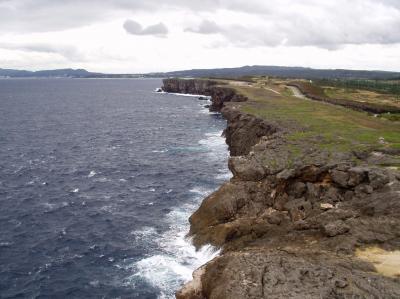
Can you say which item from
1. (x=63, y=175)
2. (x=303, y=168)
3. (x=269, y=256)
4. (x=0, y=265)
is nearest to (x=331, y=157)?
(x=303, y=168)

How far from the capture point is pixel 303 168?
4728cm

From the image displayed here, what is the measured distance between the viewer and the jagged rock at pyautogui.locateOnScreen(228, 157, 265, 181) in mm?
49259

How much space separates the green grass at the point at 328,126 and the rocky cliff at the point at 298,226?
15.6ft

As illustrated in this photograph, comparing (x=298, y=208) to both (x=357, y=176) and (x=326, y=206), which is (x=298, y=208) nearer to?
(x=326, y=206)

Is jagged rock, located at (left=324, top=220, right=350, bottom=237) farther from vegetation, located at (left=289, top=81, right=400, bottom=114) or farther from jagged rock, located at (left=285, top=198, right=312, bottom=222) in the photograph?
vegetation, located at (left=289, top=81, right=400, bottom=114)

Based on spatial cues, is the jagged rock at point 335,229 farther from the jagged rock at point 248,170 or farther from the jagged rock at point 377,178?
the jagged rock at point 248,170

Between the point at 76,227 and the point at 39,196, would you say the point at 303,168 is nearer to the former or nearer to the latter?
the point at 76,227

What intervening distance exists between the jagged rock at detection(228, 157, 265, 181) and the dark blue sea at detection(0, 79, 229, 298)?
950 cm

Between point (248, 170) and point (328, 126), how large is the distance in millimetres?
24743

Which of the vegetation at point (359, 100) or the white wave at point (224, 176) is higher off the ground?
the vegetation at point (359, 100)

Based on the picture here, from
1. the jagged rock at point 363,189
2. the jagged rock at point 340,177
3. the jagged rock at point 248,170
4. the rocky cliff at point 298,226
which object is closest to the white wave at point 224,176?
the rocky cliff at point 298,226

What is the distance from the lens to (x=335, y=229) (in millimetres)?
35219

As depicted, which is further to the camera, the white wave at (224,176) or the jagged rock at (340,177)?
the white wave at (224,176)

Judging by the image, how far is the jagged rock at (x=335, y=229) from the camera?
3494cm
